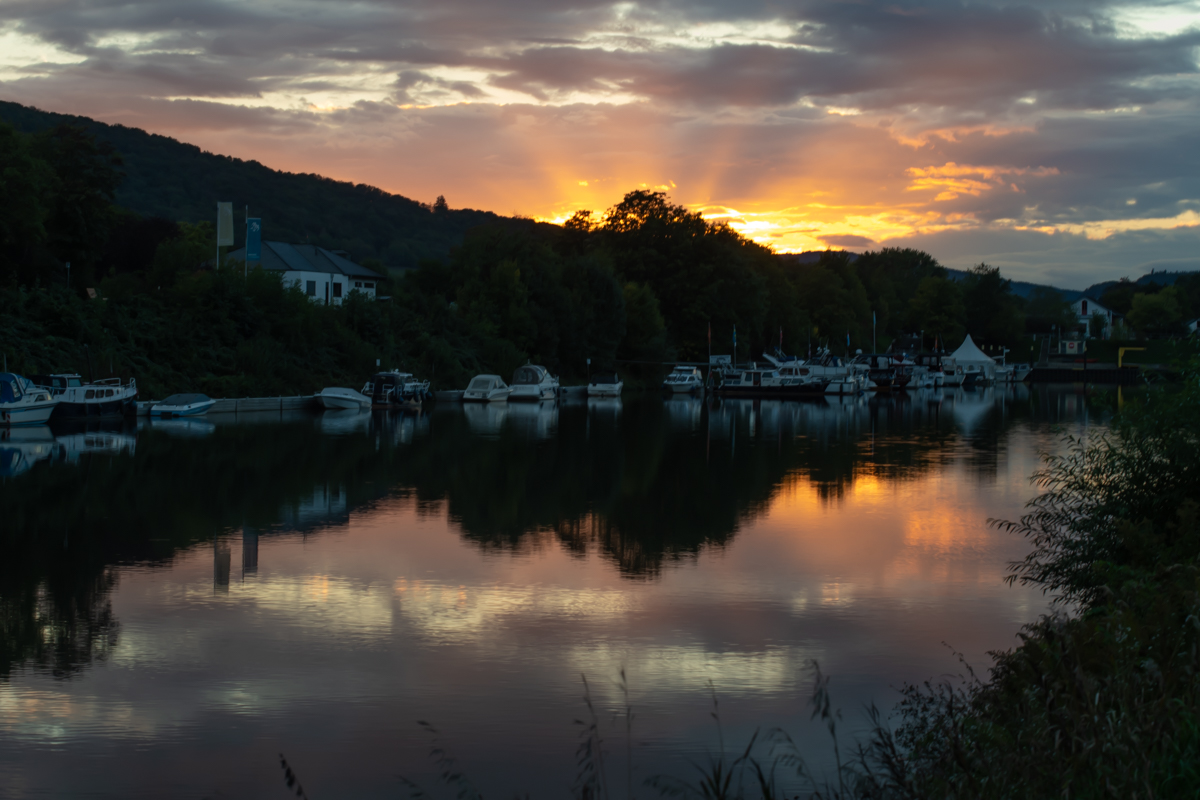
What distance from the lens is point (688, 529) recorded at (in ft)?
59.3

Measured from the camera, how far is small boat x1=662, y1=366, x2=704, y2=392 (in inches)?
3103

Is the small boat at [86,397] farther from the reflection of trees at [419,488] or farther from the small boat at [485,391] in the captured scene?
the small boat at [485,391]

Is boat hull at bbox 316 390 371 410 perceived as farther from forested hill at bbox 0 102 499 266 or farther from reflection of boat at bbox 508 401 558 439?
forested hill at bbox 0 102 499 266

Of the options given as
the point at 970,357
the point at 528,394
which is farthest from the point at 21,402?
the point at 970,357

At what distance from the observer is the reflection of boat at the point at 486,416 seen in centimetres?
4065

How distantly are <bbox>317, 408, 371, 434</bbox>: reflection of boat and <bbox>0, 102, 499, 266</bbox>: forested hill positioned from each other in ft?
308

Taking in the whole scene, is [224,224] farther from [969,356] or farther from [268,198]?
[268,198]

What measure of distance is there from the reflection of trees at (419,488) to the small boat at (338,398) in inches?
300

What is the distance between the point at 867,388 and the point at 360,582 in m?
74.2

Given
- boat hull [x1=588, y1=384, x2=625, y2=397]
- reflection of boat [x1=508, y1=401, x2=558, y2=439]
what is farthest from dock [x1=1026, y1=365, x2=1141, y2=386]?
reflection of boat [x1=508, y1=401, x2=558, y2=439]

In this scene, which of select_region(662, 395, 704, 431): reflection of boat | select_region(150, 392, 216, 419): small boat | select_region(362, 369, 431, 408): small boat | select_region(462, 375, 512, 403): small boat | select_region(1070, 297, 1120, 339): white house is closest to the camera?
select_region(150, 392, 216, 419): small boat

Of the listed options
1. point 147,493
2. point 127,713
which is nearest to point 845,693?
point 127,713

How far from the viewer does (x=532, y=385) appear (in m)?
64.2

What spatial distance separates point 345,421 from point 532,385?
853 inches
